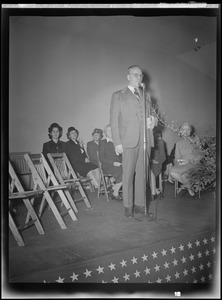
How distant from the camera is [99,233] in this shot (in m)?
2.49

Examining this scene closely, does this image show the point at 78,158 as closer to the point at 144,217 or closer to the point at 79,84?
the point at 79,84

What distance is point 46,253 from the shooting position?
2.23 metres

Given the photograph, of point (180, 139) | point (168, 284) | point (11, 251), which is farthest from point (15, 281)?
point (180, 139)

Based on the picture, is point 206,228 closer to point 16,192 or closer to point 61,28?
point 16,192

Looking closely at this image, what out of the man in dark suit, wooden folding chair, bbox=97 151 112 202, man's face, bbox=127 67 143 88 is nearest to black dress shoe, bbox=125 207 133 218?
the man in dark suit

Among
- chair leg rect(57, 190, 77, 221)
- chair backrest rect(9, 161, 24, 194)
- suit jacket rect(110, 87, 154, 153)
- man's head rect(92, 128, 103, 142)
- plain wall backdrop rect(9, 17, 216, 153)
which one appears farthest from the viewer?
man's head rect(92, 128, 103, 142)

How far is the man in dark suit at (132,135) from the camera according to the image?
9.23 ft

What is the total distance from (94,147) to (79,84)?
26.4 inches

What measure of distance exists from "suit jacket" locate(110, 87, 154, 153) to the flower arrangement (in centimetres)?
22

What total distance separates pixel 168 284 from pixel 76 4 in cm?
249

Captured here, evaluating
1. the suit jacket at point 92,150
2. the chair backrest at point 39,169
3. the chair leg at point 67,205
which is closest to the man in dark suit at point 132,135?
the suit jacket at point 92,150

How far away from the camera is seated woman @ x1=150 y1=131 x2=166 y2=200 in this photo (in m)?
2.99

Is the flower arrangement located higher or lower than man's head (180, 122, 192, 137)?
lower

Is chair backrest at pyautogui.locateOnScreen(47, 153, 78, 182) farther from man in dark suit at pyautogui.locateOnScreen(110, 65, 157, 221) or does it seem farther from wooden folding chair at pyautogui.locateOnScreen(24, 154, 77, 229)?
man in dark suit at pyautogui.locateOnScreen(110, 65, 157, 221)
